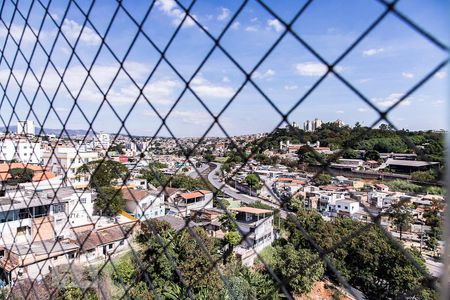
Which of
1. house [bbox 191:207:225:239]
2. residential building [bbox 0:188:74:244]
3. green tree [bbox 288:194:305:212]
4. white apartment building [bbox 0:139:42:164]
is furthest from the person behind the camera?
green tree [bbox 288:194:305:212]

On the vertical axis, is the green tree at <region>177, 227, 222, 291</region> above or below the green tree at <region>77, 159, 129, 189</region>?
below

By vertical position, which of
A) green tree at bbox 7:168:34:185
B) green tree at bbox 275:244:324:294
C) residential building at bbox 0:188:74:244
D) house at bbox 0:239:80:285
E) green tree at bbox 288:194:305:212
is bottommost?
green tree at bbox 275:244:324:294

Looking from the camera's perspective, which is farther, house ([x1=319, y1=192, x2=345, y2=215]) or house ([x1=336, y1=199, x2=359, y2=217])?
house ([x1=319, y1=192, x2=345, y2=215])

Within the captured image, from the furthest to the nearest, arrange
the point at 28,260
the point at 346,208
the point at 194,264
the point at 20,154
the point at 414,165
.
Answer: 1. the point at 346,208
2. the point at 194,264
3. the point at 28,260
4. the point at 20,154
5. the point at 414,165

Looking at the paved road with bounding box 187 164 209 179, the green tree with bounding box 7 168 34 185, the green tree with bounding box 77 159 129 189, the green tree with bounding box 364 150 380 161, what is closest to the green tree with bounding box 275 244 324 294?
the paved road with bounding box 187 164 209 179

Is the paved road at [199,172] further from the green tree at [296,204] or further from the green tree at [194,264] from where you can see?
the green tree at [296,204]

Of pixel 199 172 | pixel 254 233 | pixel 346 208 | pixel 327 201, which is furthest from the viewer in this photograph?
pixel 327 201

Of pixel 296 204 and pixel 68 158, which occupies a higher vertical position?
pixel 68 158

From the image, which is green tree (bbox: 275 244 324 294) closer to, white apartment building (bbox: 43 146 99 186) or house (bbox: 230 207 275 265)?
house (bbox: 230 207 275 265)

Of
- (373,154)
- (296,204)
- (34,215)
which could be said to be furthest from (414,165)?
(296,204)

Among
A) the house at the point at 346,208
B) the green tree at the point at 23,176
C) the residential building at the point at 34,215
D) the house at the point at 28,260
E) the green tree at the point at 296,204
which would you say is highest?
the green tree at the point at 23,176

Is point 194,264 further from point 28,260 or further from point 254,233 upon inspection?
point 28,260

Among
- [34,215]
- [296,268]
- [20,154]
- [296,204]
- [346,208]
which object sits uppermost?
[20,154]

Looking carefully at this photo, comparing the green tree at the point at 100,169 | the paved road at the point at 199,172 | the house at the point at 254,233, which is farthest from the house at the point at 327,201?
the green tree at the point at 100,169
